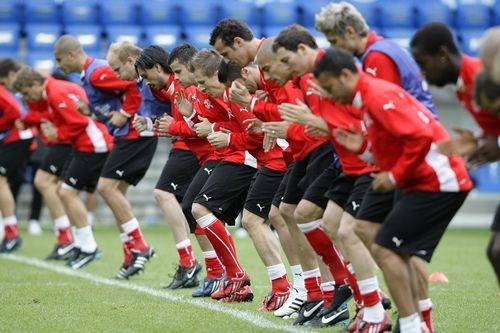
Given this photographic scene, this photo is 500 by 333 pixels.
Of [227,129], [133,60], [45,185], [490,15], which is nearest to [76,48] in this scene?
[133,60]

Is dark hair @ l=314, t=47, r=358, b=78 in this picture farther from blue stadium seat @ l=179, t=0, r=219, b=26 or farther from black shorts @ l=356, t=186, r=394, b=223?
blue stadium seat @ l=179, t=0, r=219, b=26

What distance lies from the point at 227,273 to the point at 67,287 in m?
1.89

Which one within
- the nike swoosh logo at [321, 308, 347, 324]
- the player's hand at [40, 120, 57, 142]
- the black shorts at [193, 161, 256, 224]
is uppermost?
the black shorts at [193, 161, 256, 224]

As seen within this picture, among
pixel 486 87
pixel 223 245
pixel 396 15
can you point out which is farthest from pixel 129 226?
pixel 396 15

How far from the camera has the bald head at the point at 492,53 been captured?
535cm

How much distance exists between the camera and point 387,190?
6121 millimetres

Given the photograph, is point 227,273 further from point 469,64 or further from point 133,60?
point 469,64

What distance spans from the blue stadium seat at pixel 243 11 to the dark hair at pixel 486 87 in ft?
55.8

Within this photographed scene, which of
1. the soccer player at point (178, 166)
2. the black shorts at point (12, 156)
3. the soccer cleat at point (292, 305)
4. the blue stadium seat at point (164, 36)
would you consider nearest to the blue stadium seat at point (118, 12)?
the blue stadium seat at point (164, 36)

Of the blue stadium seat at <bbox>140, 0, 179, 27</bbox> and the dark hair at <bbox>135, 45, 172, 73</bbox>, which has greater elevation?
the dark hair at <bbox>135, 45, 172, 73</bbox>

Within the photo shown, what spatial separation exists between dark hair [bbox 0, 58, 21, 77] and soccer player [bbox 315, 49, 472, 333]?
8.85 meters

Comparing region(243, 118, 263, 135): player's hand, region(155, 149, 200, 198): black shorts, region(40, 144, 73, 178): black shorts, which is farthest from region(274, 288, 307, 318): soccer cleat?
region(40, 144, 73, 178): black shorts

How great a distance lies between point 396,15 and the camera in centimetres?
2277

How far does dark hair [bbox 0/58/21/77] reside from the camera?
14117 mm
